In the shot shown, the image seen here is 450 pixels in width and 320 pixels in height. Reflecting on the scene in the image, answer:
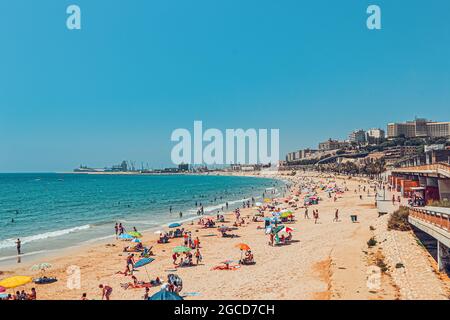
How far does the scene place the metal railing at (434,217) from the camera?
1262 cm

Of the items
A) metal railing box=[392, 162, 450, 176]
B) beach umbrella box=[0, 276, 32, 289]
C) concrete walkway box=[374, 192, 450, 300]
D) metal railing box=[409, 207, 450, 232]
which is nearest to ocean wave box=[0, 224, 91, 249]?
beach umbrella box=[0, 276, 32, 289]

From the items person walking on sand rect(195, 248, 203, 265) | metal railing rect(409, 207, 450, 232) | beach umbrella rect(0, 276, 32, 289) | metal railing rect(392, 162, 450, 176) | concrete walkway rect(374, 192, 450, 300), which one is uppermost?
metal railing rect(392, 162, 450, 176)

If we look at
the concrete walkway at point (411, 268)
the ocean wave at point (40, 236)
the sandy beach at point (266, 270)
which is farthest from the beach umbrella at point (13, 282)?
the ocean wave at point (40, 236)

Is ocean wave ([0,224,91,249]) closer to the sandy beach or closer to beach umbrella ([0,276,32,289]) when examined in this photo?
the sandy beach

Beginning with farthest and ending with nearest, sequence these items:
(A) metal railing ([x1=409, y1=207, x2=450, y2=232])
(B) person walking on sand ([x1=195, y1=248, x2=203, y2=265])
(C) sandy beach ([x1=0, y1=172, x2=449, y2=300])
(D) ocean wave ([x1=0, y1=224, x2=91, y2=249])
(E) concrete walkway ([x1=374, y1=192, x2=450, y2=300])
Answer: (D) ocean wave ([x1=0, y1=224, x2=91, y2=249]) → (B) person walking on sand ([x1=195, y1=248, x2=203, y2=265]) → (C) sandy beach ([x1=0, y1=172, x2=449, y2=300]) → (A) metal railing ([x1=409, y1=207, x2=450, y2=232]) → (E) concrete walkway ([x1=374, y1=192, x2=450, y2=300])

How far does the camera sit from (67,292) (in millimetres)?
15625

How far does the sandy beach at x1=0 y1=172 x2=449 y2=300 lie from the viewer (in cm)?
1311

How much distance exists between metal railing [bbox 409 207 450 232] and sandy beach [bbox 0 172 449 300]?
5.23 feet

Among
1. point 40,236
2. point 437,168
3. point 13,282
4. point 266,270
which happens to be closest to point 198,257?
point 266,270

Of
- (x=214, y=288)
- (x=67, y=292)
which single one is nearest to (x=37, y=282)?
(x=67, y=292)

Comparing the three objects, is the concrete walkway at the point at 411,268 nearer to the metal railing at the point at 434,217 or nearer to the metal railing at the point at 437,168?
the metal railing at the point at 434,217

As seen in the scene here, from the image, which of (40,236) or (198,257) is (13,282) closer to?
(198,257)

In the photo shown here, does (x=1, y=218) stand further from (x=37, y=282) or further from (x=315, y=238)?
(x=315, y=238)

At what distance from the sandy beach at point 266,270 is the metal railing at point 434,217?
159 centimetres
